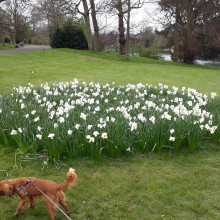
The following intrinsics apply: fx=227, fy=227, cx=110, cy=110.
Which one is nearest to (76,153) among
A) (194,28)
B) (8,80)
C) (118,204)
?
(118,204)

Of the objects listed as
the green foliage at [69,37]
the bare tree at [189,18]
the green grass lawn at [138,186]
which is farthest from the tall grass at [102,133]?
the green foliage at [69,37]

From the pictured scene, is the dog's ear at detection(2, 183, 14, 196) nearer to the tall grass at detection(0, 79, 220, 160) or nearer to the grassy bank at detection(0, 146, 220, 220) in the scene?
the grassy bank at detection(0, 146, 220, 220)

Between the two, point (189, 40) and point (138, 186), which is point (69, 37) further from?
point (138, 186)

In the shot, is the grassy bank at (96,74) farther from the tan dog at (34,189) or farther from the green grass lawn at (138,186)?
the tan dog at (34,189)

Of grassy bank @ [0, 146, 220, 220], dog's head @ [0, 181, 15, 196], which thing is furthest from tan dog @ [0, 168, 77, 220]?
grassy bank @ [0, 146, 220, 220]

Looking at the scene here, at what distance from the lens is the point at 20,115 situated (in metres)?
4.13

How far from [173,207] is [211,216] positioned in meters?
0.39

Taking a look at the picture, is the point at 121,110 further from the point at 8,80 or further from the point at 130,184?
the point at 8,80

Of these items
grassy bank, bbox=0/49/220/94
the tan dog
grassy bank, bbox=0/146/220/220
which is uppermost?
grassy bank, bbox=0/49/220/94

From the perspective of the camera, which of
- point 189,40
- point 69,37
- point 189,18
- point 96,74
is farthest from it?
point 69,37

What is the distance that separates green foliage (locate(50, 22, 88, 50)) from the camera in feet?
83.9

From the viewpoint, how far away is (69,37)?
26.1 meters

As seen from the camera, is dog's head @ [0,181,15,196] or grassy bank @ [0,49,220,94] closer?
dog's head @ [0,181,15,196]

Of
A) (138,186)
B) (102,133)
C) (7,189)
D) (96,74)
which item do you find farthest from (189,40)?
(7,189)
